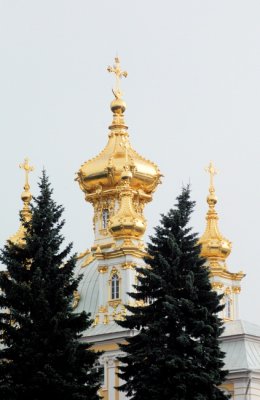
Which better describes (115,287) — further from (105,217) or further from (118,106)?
(118,106)

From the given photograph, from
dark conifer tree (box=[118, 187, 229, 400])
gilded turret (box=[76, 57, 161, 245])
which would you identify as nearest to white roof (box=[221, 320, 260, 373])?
gilded turret (box=[76, 57, 161, 245])

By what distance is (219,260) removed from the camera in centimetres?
6688

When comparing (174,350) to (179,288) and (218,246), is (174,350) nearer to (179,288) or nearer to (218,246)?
(179,288)

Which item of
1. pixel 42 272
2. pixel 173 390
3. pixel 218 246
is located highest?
pixel 218 246

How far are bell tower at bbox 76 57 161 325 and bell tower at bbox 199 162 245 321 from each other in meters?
3.05

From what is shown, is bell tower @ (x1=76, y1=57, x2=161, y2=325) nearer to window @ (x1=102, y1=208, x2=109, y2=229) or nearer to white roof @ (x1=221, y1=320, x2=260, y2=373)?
window @ (x1=102, y1=208, x2=109, y2=229)

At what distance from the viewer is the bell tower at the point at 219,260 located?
218ft

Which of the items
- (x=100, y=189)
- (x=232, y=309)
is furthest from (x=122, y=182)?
(x=232, y=309)

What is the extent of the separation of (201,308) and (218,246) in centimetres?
2510

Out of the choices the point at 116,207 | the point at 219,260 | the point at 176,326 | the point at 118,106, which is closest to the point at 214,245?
the point at 219,260

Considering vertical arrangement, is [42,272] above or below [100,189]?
below

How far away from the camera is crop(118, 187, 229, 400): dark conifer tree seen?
4059 cm

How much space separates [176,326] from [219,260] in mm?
25637

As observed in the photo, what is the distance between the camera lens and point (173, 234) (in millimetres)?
42625
